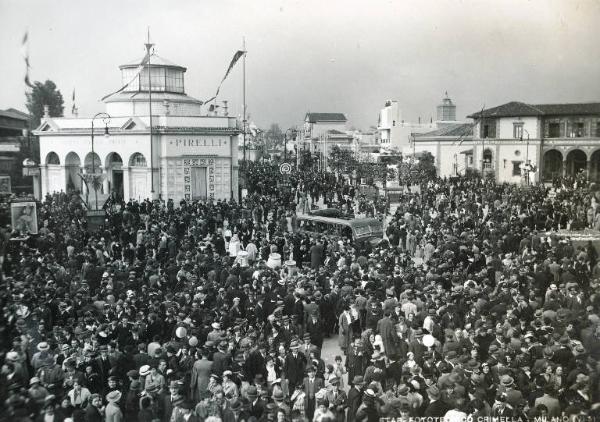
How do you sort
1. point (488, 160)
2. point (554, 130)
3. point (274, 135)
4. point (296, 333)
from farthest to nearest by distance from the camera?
point (274, 135)
point (488, 160)
point (554, 130)
point (296, 333)

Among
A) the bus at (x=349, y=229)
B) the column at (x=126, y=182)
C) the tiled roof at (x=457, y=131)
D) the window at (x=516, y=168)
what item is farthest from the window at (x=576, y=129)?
the column at (x=126, y=182)

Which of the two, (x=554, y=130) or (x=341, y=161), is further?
(x=341, y=161)

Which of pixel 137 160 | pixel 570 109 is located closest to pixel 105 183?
pixel 137 160

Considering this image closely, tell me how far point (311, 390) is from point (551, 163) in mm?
47821

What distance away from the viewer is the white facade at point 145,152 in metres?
37.2

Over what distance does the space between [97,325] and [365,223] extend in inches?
501

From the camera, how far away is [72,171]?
39.8 meters

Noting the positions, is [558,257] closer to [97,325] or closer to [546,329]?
[546,329]

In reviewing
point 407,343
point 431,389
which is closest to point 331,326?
point 407,343

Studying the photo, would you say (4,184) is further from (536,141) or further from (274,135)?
(274,135)

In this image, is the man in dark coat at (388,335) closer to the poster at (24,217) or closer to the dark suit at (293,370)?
the dark suit at (293,370)

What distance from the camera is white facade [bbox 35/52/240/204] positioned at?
122ft

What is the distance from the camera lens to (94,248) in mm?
20594

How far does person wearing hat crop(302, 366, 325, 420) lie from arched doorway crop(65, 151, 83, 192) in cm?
3298
